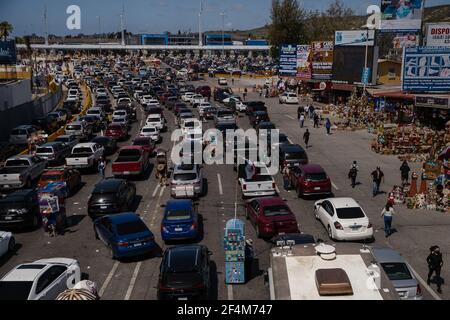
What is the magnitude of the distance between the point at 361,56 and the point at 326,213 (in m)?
42.7

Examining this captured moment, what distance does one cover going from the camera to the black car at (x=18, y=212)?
68.6 ft

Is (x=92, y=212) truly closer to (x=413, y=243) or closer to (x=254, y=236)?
(x=254, y=236)

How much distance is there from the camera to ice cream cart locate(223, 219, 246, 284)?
48.5 ft

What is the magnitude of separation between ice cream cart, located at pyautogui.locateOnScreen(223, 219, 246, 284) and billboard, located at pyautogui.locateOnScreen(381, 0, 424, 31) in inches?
1860

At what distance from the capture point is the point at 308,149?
3834 centimetres

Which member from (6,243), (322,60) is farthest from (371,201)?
(322,60)

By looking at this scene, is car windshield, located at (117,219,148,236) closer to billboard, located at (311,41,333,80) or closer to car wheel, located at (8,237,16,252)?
car wheel, located at (8,237,16,252)

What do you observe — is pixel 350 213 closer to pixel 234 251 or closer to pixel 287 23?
pixel 234 251

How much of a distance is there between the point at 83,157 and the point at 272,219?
52.8 ft

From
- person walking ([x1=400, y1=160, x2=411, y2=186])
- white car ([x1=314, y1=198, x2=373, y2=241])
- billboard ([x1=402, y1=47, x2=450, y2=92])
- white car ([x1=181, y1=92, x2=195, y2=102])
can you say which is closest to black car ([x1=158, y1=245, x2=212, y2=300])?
white car ([x1=314, y1=198, x2=373, y2=241])

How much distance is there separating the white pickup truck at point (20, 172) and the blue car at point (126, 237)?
1092 cm

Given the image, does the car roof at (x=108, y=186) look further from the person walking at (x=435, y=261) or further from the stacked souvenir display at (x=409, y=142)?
the stacked souvenir display at (x=409, y=142)

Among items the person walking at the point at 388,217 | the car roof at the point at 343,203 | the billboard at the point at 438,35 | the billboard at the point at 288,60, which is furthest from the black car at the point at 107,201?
the billboard at the point at 288,60
